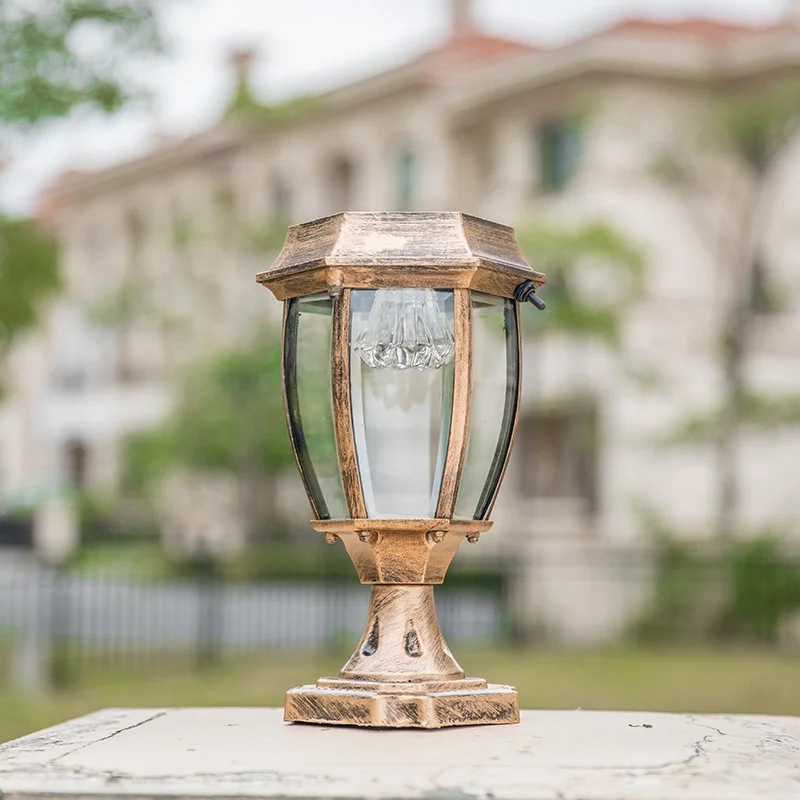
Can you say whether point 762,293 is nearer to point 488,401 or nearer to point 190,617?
point 190,617

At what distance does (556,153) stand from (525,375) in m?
3.59

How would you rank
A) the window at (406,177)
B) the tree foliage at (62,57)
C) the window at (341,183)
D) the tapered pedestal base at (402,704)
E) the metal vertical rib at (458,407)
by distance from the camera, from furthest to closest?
the window at (341,183), the window at (406,177), the tree foliage at (62,57), the metal vertical rib at (458,407), the tapered pedestal base at (402,704)

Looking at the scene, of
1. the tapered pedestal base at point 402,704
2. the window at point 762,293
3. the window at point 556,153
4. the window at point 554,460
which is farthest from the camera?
the window at point 554,460

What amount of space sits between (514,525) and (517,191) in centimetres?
487

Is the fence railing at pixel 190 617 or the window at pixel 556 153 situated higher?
the window at pixel 556 153

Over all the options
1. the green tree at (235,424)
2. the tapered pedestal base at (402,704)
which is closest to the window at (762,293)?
the green tree at (235,424)

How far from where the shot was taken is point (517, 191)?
2361cm

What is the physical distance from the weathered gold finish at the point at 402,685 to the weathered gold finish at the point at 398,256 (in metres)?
0.58

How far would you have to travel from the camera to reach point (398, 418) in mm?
3025

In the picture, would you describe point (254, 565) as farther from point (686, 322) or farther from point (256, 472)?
point (686, 322)

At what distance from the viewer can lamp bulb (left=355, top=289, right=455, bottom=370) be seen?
298 cm

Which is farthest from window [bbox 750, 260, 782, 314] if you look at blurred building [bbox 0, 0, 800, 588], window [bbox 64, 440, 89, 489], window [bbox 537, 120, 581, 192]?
window [bbox 64, 440, 89, 489]

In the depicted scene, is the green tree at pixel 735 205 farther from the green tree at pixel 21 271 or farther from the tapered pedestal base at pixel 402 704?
the tapered pedestal base at pixel 402 704

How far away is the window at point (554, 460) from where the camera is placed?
23.7 meters
